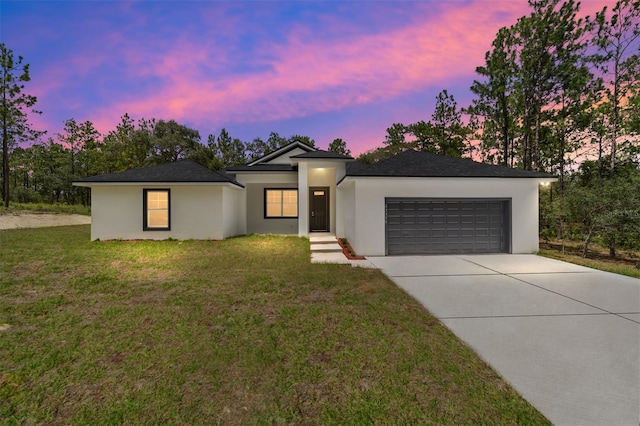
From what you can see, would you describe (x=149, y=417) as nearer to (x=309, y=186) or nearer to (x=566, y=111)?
(x=309, y=186)

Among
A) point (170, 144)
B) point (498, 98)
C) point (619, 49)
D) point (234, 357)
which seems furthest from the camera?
point (170, 144)

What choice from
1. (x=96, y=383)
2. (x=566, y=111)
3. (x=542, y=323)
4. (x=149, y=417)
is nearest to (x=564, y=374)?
(x=542, y=323)

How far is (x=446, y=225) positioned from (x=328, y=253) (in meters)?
4.18

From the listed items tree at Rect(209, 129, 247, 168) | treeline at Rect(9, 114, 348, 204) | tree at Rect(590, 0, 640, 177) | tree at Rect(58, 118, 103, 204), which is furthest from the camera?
tree at Rect(209, 129, 247, 168)

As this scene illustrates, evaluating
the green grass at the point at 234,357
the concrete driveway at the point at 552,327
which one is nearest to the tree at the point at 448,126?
the concrete driveway at the point at 552,327

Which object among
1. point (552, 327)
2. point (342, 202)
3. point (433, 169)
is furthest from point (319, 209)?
point (552, 327)

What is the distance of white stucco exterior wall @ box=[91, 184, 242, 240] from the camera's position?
11359mm

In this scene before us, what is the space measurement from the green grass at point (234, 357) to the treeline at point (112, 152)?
24823 millimetres

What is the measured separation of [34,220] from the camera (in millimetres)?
17922

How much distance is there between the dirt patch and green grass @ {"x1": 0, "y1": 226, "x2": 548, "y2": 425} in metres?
16.2

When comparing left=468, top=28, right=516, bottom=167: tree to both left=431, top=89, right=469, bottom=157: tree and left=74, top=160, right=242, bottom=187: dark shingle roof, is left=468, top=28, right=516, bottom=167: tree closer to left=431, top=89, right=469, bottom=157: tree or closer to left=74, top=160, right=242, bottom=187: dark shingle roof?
left=431, top=89, right=469, bottom=157: tree

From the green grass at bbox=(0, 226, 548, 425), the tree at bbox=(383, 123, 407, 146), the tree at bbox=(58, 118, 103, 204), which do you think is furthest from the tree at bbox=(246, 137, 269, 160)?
the green grass at bbox=(0, 226, 548, 425)

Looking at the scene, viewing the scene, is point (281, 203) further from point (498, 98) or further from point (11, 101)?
point (11, 101)

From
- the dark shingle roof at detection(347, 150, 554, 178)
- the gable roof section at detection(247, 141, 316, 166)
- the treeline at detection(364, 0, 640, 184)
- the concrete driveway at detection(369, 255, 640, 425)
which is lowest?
the concrete driveway at detection(369, 255, 640, 425)
